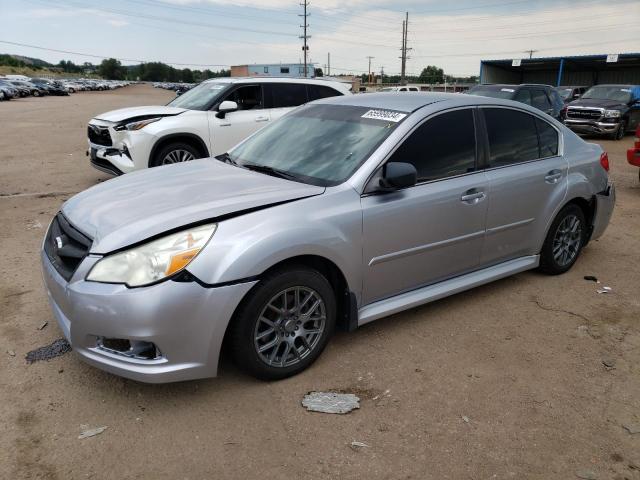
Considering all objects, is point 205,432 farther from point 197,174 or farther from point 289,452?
point 197,174

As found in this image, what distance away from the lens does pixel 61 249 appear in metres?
3.12

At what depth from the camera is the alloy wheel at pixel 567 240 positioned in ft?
16.2

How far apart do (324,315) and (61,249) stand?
1627mm

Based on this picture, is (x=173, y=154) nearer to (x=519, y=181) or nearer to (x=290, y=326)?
(x=519, y=181)

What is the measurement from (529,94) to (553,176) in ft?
33.4

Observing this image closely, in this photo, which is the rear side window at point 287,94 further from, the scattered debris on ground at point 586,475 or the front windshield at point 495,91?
the scattered debris on ground at point 586,475

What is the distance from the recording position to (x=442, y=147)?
12.9 feet

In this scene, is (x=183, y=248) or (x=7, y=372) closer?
(x=183, y=248)

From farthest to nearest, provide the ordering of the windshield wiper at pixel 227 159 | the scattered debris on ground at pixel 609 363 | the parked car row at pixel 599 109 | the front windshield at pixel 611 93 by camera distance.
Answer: the front windshield at pixel 611 93 → the parked car row at pixel 599 109 → the windshield wiper at pixel 227 159 → the scattered debris on ground at pixel 609 363

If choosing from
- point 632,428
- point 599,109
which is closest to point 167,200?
point 632,428

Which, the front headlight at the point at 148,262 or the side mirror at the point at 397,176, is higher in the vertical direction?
the side mirror at the point at 397,176

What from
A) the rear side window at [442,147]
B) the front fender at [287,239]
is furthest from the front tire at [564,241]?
the front fender at [287,239]

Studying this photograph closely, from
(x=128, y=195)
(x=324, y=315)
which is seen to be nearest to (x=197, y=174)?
(x=128, y=195)

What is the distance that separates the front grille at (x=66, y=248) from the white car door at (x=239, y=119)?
5042 millimetres
